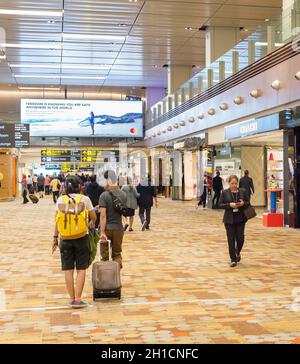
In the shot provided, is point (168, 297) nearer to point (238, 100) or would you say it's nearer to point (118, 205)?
point (118, 205)

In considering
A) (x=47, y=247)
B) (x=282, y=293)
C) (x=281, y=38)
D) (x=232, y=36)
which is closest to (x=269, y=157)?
(x=232, y=36)

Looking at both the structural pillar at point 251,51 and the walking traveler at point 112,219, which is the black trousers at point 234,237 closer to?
the walking traveler at point 112,219

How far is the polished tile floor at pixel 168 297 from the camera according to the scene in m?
4.94

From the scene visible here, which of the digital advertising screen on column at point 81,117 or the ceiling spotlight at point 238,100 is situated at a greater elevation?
the digital advertising screen on column at point 81,117

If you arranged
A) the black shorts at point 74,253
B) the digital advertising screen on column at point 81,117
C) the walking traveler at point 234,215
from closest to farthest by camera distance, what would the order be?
the black shorts at point 74,253, the walking traveler at point 234,215, the digital advertising screen on column at point 81,117

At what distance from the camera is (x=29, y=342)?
4.71 metres

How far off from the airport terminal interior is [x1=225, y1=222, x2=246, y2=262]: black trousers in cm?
2

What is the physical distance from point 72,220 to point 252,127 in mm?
10484

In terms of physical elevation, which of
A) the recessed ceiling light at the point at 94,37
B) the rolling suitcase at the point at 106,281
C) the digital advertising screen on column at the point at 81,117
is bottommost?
the rolling suitcase at the point at 106,281

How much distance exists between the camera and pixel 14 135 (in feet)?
94.3

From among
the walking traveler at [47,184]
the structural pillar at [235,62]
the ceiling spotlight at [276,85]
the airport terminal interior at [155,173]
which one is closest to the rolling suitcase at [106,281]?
the airport terminal interior at [155,173]

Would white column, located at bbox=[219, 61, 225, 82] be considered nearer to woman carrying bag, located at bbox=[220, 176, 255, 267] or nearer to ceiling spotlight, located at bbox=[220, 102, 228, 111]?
ceiling spotlight, located at bbox=[220, 102, 228, 111]

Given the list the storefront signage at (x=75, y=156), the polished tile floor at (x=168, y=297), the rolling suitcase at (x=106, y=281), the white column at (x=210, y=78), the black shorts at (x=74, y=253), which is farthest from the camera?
the storefront signage at (x=75, y=156)

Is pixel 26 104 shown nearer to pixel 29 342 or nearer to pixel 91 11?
pixel 91 11
